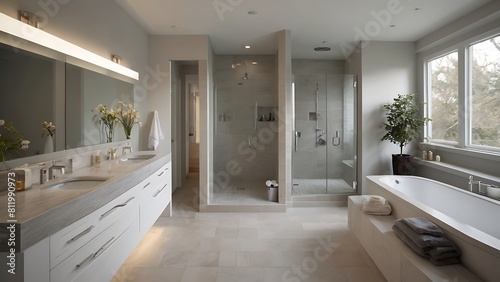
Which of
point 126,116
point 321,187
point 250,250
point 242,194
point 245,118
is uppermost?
point 245,118

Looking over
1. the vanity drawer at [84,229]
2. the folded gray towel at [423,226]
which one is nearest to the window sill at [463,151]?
the folded gray towel at [423,226]

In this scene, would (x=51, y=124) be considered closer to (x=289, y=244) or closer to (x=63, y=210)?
(x=63, y=210)

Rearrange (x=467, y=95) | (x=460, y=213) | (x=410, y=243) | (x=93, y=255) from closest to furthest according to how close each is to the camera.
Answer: (x=93, y=255) < (x=410, y=243) < (x=460, y=213) < (x=467, y=95)

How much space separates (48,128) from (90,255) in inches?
41.2

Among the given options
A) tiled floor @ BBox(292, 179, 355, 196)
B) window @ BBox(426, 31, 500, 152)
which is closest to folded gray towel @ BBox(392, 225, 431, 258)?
window @ BBox(426, 31, 500, 152)

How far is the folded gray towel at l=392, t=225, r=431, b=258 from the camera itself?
6.31 ft

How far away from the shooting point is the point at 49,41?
2.06 m

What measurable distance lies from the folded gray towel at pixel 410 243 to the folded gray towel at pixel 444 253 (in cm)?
5

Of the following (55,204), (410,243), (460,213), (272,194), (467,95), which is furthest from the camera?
(272,194)

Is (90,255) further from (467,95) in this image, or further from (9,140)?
(467,95)

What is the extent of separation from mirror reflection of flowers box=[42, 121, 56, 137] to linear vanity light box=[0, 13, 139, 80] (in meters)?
0.57

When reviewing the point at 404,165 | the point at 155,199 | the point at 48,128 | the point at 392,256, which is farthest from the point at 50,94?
the point at 404,165

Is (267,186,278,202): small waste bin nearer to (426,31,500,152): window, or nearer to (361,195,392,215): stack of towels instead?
(361,195,392,215): stack of towels

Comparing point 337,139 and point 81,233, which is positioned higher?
point 337,139
